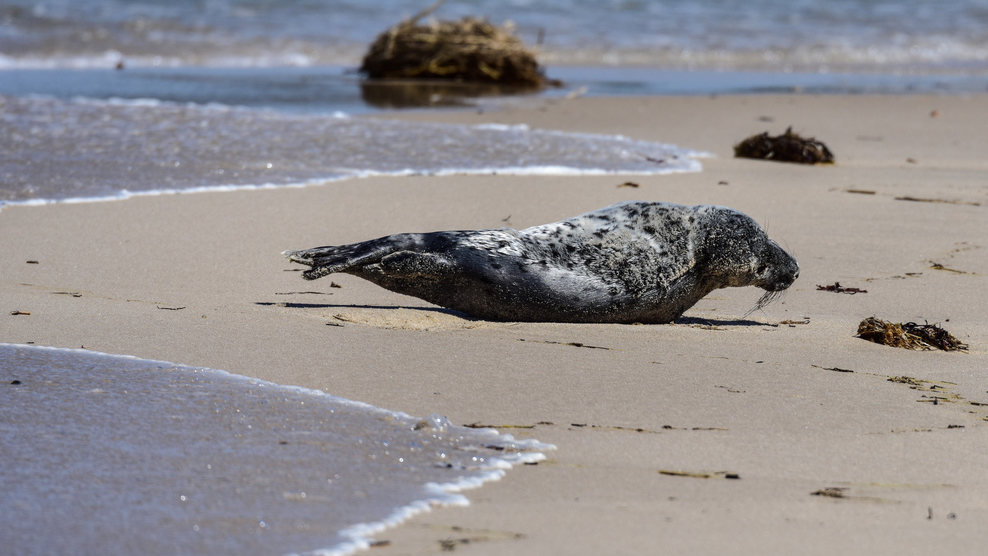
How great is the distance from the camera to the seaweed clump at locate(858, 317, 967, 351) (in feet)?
12.2

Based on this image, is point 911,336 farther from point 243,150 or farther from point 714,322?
point 243,150

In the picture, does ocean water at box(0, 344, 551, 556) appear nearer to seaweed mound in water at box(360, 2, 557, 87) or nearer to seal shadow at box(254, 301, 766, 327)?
seal shadow at box(254, 301, 766, 327)

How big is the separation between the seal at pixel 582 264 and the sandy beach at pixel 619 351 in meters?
0.11

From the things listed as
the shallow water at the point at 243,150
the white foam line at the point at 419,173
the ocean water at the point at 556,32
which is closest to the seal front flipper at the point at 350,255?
the white foam line at the point at 419,173

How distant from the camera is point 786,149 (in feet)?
24.7

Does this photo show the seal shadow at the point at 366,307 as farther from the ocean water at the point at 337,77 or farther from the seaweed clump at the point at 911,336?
the ocean water at the point at 337,77

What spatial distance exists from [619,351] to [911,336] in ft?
3.41

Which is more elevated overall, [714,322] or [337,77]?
[337,77]

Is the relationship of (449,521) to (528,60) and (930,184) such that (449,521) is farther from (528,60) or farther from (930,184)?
(528,60)

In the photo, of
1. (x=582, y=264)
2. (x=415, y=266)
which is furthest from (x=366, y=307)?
(x=582, y=264)

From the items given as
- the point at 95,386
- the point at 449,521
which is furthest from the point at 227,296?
the point at 449,521

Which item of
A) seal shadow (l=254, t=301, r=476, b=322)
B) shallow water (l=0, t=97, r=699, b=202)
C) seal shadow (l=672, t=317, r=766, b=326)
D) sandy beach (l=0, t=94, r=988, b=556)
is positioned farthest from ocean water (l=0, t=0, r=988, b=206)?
seal shadow (l=672, t=317, r=766, b=326)

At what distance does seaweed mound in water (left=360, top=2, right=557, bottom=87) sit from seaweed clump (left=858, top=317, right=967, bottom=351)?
9422mm

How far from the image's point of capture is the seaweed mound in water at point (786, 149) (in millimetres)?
7469
